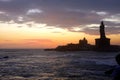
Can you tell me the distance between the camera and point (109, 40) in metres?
197

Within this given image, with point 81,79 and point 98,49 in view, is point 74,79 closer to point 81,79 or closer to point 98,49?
point 81,79

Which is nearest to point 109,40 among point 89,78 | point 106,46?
point 106,46

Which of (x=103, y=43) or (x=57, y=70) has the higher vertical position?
(x=103, y=43)

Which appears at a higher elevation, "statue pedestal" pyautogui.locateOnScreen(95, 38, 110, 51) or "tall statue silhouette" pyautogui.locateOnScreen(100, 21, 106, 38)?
"tall statue silhouette" pyautogui.locateOnScreen(100, 21, 106, 38)

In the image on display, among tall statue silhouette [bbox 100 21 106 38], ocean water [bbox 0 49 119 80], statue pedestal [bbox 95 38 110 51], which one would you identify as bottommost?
ocean water [bbox 0 49 119 80]

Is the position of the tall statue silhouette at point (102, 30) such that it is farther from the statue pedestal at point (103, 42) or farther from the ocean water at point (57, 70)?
the ocean water at point (57, 70)

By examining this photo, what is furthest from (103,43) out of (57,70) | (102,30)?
(57,70)

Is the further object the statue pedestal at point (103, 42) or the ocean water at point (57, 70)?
the statue pedestal at point (103, 42)

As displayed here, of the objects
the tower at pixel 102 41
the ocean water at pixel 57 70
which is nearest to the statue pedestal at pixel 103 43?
the tower at pixel 102 41

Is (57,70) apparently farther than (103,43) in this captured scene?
No

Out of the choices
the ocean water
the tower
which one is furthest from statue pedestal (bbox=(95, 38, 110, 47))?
the ocean water

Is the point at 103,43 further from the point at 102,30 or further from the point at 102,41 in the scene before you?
the point at 102,30

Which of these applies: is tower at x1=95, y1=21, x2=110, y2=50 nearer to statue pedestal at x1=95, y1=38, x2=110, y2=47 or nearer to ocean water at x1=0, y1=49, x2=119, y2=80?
statue pedestal at x1=95, y1=38, x2=110, y2=47

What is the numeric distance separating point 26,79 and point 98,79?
996 centimetres
